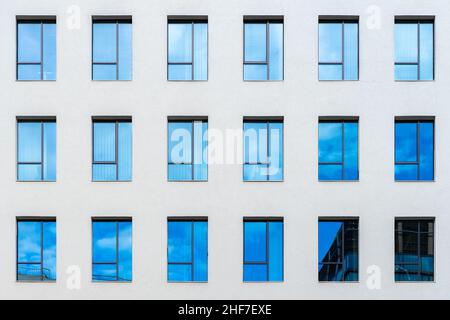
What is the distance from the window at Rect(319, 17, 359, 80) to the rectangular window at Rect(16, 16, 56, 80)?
801cm

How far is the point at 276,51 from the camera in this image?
1400cm

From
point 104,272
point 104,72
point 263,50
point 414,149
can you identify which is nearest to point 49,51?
point 104,72

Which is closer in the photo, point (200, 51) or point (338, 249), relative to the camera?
point (338, 249)

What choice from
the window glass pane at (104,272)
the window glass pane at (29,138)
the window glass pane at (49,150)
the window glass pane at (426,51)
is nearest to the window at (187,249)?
the window glass pane at (104,272)

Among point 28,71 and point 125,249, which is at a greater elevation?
point 28,71

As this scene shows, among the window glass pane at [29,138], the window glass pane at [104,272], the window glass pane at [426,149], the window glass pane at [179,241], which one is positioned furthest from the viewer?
the window glass pane at [29,138]

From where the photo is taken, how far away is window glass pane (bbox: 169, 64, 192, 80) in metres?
13.9

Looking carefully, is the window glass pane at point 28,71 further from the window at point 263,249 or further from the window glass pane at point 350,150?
the window glass pane at point 350,150

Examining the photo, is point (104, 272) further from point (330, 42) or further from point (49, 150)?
point (330, 42)

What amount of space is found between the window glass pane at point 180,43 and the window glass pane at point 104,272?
6279mm

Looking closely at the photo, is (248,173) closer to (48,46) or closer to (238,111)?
(238,111)

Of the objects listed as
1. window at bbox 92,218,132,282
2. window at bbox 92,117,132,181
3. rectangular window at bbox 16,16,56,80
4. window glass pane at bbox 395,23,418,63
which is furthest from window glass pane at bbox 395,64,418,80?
rectangular window at bbox 16,16,56,80

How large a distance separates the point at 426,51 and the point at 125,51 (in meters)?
8.97

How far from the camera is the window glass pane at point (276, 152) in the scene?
13.7 m
